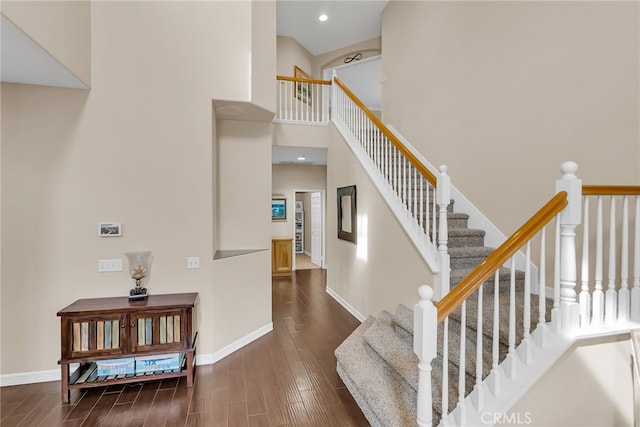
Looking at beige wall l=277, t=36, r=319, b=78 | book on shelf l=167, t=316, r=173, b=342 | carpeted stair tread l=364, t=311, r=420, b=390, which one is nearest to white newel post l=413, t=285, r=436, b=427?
carpeted stair tread l=364, t=311, r=420, b=390

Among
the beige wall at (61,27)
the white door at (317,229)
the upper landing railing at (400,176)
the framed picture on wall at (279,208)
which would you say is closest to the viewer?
the beige wall at (61,27)

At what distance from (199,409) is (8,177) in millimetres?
2654

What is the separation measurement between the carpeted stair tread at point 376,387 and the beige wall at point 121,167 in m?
1.48

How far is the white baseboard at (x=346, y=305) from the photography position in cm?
429

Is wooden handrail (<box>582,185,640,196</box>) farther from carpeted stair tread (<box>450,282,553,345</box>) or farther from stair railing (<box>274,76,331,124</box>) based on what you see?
stair railing (<box>274,76,331,124</box>)

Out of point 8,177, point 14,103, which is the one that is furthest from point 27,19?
point 8,177

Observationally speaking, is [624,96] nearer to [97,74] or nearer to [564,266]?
[564,266]

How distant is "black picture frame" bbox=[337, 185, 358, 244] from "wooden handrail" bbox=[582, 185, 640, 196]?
9.42 feet

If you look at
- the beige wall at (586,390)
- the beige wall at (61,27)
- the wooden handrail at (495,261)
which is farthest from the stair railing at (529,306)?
the beige wall at (61,27)

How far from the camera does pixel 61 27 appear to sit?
2.41 meters

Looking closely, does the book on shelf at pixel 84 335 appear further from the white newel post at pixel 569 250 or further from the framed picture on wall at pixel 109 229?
the white newel post at pixel 569 250

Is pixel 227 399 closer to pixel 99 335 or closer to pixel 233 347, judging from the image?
pixel 233 347

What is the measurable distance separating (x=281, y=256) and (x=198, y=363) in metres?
4.09

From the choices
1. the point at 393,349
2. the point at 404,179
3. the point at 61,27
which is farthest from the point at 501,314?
the point at 61,27
